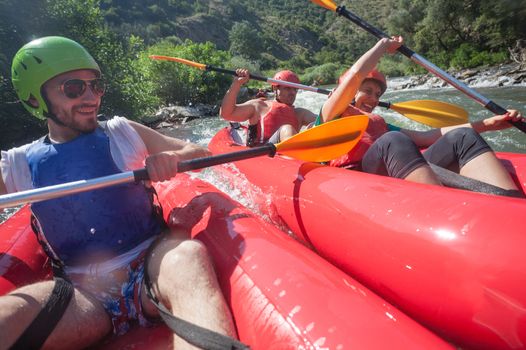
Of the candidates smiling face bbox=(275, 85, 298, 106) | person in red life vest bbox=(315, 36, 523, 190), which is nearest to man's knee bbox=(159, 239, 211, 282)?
person in red life vest bbox=(315, 36, 523, 190)

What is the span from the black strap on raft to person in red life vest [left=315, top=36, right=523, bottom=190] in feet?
0.25

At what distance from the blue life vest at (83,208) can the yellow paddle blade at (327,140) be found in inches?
36.2

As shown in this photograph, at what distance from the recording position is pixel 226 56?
24594 mm

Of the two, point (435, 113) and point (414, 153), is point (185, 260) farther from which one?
point (435, 113)

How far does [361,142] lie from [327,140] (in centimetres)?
41

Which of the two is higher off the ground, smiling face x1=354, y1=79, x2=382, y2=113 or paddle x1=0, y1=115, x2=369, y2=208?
smiling face x1=354, y1=79, x2=382, y2=113

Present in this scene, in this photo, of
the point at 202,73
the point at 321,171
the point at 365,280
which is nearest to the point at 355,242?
the point at 365,280

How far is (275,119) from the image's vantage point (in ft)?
12.5

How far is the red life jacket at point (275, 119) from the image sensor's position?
12.5 feet

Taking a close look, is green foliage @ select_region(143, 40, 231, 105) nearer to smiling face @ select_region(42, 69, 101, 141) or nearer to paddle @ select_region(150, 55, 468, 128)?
paddle @ select_region(150, 55, 468, 128)

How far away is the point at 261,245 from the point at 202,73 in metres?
17.7

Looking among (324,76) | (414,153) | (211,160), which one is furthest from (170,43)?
(414,153)

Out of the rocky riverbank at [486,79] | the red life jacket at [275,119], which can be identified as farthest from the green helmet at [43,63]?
the rocky riverbank at [486,79]

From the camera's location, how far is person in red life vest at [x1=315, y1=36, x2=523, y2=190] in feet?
5.97
